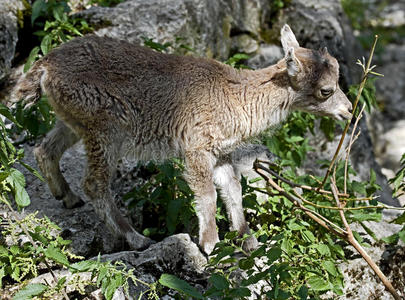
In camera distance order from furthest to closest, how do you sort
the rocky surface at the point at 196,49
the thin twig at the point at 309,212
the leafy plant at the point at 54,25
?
the leafy plant at the point at 54,25, the rocky surface at the point at 196,49, the thin twig at the point at 309,212

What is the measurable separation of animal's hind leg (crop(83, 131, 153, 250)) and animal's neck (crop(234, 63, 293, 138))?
1.58 meters

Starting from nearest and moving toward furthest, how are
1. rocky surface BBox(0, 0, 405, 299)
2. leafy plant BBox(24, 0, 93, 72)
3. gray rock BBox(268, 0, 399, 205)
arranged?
rocky surface BBox(0, 0, 405, 299), leafy plant BBox(24, 0, 93, 72), gray rock BBox(268, 0, 399, 205)

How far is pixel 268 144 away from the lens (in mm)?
7402

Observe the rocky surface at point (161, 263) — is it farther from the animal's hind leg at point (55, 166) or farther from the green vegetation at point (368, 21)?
the green vegetation at point (368, 21)

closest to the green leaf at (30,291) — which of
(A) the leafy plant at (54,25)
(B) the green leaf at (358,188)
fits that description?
(A) the leafy plant at (54,25)

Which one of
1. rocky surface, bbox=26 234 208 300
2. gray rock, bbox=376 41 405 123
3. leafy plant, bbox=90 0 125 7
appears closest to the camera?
rocky surface, bbox=26 234 208 300

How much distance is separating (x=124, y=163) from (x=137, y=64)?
5.40 feet

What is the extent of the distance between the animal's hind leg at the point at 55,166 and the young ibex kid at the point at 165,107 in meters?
0.01

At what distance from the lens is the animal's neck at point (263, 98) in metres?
6.50

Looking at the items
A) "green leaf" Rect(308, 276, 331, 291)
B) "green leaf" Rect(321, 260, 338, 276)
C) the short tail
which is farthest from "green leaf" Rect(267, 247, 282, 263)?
the short tail

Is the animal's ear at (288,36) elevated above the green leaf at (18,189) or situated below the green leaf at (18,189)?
above

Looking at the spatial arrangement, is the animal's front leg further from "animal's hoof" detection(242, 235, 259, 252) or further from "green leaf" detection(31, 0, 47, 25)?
"green leaf" detection(31, 0, 47, 25)

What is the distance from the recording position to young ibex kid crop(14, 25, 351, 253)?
6.07 metres

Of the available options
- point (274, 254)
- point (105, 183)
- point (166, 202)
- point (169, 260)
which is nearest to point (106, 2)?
point (105, 183)
